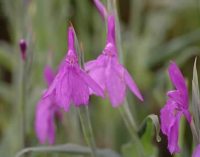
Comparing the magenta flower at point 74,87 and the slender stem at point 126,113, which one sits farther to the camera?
the slender stem at point 126,113

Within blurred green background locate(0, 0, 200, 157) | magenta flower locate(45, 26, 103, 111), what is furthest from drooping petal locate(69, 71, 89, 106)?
blurred green background locate(0, 0, 200, 157)

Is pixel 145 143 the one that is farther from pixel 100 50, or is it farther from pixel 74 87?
pixel 100 50

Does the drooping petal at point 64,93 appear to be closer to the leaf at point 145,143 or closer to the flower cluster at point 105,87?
the flower cluster at point 105,87

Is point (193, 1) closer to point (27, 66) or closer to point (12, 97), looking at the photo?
point (12, 97)

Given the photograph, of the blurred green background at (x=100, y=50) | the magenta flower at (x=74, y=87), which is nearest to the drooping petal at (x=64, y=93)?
the magenta flower at (x=74, y=87)

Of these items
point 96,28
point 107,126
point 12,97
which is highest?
point 96,28

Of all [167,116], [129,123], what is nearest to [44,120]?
[129,123]

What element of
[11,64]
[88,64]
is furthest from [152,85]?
[88,64]

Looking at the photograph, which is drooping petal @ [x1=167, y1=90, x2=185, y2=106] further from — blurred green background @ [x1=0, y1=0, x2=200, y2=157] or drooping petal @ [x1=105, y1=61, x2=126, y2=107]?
blurred green background @ [x1=0, y1=0, x2=200, y2=157]
